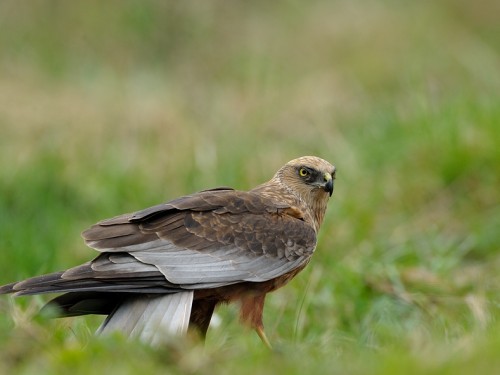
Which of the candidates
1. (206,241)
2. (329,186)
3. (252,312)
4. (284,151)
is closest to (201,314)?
(252,312)

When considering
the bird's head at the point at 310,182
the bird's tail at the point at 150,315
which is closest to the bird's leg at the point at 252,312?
the bird's tail at the point at 150,315

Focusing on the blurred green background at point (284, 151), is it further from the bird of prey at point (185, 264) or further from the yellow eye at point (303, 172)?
the yellow eye at point (303, 172)

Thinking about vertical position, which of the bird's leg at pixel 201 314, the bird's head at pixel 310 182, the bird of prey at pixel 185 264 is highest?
the bird's head at pixel 310 182

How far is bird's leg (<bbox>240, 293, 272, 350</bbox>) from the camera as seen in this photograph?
18.3 ft

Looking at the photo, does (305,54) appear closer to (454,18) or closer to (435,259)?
(454,18)

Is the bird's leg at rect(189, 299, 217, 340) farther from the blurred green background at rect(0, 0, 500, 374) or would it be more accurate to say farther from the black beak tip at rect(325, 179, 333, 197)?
the black beak tip at rect(325, 179, 333, 197)

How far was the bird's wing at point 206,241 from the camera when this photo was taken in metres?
5.34

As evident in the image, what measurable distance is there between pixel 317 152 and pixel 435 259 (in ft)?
8.70

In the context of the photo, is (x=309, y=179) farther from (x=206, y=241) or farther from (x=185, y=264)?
(x=185, y=264)

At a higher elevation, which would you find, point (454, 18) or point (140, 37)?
point (454, 18)

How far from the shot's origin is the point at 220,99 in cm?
1218

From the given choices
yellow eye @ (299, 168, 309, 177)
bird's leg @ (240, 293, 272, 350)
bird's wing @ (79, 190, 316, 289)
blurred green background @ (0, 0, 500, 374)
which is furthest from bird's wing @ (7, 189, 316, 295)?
yellow eye @ (299, 168, 309, 177)

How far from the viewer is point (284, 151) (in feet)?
33.0

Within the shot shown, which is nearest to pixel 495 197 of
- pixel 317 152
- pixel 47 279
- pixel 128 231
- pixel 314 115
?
pixel 317 152
